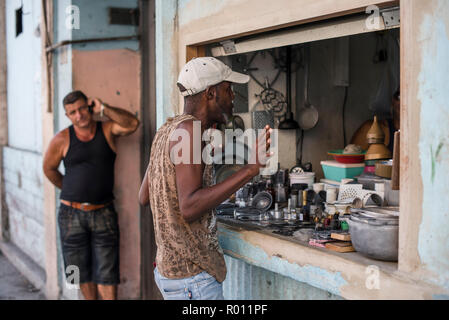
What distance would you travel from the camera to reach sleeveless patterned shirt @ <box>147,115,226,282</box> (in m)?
2.44

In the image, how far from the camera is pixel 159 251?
2562 mm

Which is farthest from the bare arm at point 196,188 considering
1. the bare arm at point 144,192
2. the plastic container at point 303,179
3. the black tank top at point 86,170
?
the black tank top at point 86,170

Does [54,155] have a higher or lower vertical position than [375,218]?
higher

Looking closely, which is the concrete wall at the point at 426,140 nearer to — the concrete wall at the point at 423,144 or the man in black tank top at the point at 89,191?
the concrete wall at the point at 423,144

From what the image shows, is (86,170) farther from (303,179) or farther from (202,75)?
(202,75)

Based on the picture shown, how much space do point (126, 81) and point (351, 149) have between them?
250cm

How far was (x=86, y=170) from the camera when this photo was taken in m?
4.61

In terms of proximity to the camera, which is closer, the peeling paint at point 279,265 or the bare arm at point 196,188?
the bare arm at point 196,188

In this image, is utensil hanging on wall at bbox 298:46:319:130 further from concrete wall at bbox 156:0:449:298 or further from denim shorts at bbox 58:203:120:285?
concrete wall at bbox 156:0:449:298

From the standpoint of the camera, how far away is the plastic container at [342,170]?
361 cm

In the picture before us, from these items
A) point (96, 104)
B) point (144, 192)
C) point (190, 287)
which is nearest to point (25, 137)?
point (96, 104)

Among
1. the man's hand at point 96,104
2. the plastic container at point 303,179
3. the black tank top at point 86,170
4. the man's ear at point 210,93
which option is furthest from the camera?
the man's hand at point 96,104

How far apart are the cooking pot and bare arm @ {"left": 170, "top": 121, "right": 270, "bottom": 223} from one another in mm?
576

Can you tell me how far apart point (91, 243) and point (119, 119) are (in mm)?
1218
